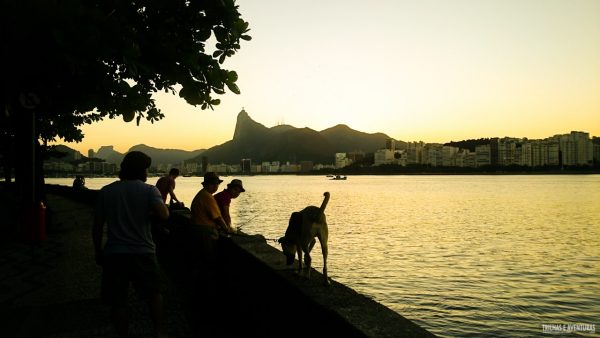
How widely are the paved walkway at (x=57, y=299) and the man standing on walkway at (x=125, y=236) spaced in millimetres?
1091

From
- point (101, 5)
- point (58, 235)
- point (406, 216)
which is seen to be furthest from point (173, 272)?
point (406, 216)

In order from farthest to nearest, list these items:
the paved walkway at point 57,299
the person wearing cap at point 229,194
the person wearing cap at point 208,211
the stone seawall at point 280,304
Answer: the person wearing cap at point 229,194, the person wearing cap at point 208,211, the paved walkway at point 57,299, the stone seawall at point 280,304

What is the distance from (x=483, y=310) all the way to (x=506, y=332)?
2.00 m

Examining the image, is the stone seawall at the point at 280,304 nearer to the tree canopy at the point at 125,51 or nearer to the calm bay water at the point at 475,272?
the tree canopy at the point at 125,51

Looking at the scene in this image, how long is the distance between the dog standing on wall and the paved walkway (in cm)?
174

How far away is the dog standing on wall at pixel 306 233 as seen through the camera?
6.77 meters

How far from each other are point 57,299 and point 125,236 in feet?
11.5

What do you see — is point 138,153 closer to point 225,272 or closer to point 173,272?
point 225,272

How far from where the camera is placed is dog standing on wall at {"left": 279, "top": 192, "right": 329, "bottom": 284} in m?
6.77

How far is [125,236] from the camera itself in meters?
4.87

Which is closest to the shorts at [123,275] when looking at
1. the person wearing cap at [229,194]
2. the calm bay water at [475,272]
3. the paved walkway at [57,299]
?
the paved walkway at [57,299]

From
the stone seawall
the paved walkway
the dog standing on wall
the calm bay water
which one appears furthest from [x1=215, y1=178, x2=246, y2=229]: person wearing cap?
the calm bay water

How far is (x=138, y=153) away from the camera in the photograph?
5.06 meters

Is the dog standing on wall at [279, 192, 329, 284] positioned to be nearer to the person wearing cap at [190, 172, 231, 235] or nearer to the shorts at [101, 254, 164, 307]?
the person wearing cap at [190, 172, 231, 235]
